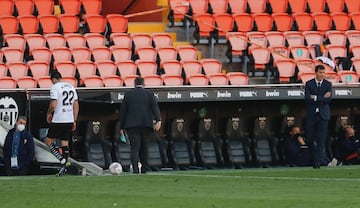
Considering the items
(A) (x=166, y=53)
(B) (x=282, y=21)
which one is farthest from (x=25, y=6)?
(B) (x=282, y=21)

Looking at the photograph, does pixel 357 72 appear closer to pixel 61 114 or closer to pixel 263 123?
pixel 263 123

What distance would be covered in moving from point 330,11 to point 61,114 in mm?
10410

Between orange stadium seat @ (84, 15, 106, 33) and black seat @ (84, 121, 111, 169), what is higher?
orange stadium seat @ (84, 15, 106, 33)

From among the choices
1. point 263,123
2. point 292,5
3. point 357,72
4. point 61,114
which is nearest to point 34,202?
point 61,114

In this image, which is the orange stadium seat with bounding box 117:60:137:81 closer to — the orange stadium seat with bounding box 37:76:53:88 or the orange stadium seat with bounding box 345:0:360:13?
the orange stadium seat with bounding box 37:76:53:88

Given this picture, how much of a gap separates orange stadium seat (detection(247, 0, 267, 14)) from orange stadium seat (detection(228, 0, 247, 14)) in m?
0.15

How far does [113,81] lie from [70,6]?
4.03 m

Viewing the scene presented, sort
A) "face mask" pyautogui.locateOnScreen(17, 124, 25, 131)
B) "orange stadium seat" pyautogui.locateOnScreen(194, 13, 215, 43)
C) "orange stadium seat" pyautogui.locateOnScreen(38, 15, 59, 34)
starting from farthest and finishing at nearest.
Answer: "orange stadium seat" pyautogui.locateOnScreen(194, 13, 215, 43)
"orange stadium seat" pyautogui.locateOnScreen(38, 15, 59, 34)
"face mask" pyautogui.locateOnScreen(17, 124, 25, 131)

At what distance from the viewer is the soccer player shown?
63.8 feet

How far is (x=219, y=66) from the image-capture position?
24344 mm

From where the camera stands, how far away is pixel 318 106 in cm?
2091

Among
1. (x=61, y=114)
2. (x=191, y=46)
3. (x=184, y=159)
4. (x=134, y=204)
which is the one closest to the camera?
(x=134, y=204)

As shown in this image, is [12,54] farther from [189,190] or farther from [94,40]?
[189,190]

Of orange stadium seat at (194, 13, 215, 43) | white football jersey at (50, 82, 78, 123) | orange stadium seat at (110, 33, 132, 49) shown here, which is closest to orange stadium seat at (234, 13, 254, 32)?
orange stadium seat at (194, 13, 215, 43)
